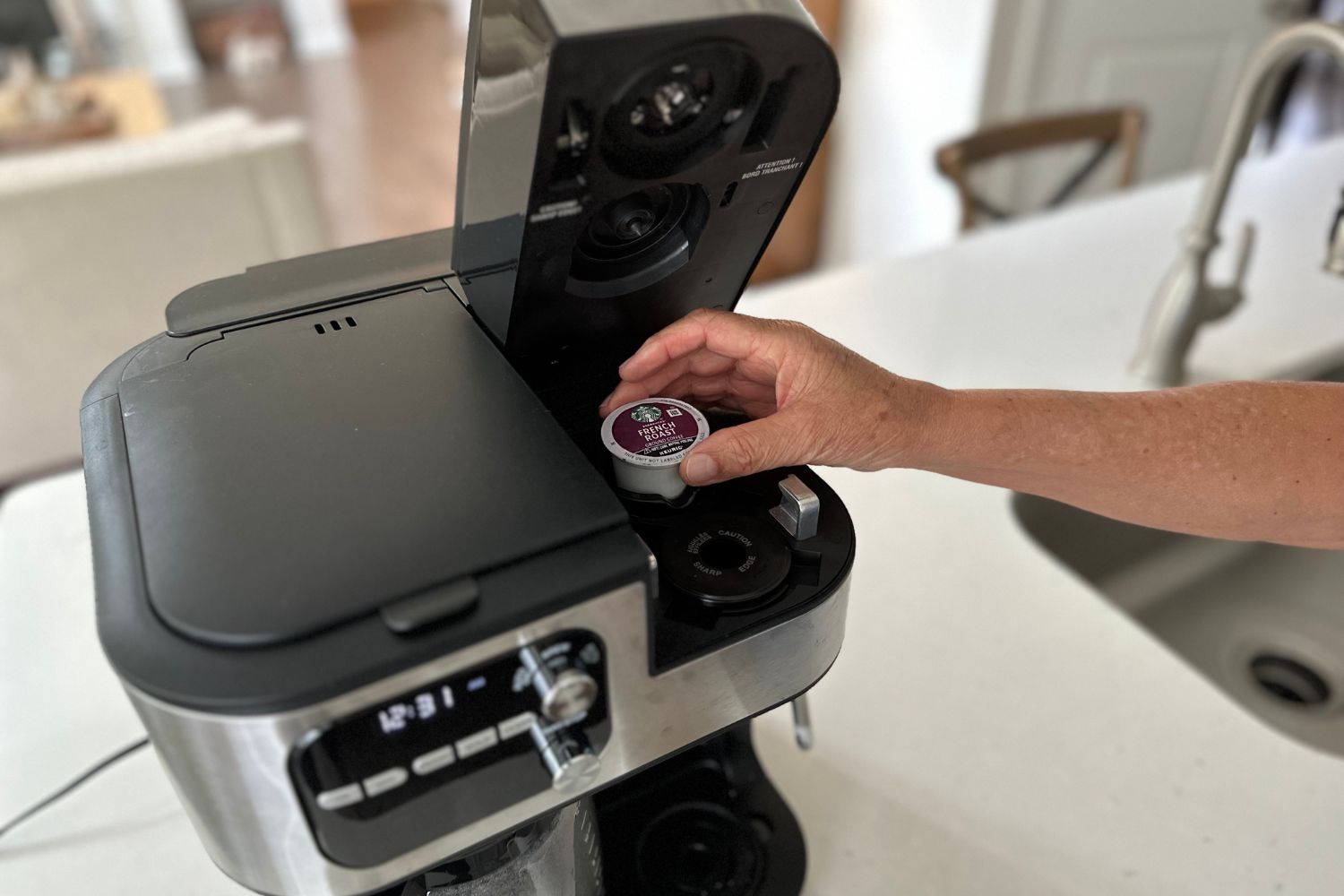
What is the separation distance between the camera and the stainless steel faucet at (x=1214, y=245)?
87 cm

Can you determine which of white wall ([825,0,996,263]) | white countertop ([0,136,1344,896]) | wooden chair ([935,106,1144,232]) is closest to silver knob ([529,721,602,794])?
white countertop ([0,136,1344,896])

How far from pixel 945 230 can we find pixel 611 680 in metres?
2.42

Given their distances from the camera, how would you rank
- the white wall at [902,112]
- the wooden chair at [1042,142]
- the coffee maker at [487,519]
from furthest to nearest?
the white wall at [902,112]
the wooden chair at [1042,142]
the coffee maker at [487,519]

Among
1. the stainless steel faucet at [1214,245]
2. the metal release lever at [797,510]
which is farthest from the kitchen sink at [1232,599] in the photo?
the metal release lever at [797,510]

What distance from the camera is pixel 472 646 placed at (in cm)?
37

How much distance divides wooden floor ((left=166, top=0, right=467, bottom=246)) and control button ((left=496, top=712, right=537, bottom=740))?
2710mm

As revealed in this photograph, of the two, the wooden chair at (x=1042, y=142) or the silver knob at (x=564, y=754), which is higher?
the silver knob at (x=564, y=754)

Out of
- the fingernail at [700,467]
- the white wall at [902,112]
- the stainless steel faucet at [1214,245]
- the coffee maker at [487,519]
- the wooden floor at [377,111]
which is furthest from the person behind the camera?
the wooden floor at [377,111]

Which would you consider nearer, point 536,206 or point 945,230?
point 536,206

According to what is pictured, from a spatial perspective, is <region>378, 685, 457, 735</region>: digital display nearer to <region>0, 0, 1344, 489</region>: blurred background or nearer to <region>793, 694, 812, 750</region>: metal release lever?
<region>793, 694, 812, 750</region>: metal release lever

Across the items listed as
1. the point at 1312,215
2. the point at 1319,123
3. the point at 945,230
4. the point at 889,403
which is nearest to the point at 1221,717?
the point at 889,403

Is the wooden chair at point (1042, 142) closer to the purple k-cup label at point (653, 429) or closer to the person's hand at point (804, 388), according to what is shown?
the person's hand at point (804, 388)

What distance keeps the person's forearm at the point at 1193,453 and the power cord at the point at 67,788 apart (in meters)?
0.60

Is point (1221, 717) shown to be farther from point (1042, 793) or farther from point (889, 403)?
point (889, 403)
